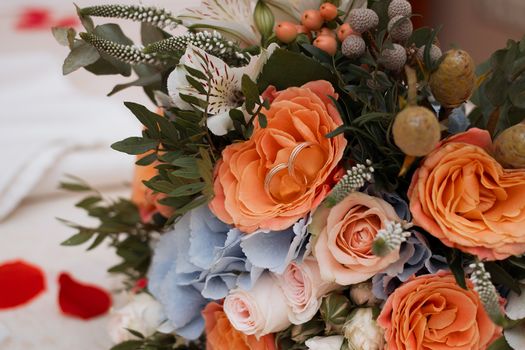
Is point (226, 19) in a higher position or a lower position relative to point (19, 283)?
higher

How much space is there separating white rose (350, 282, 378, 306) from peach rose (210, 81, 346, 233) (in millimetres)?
91

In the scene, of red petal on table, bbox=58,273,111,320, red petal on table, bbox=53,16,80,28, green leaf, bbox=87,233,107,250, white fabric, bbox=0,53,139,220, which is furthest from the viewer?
red petal on table, bbox=53,16,80,28

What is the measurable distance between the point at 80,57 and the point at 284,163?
24 cm

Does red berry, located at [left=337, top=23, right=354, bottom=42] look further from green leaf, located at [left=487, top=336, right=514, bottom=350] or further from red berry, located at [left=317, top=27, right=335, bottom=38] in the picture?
green leaf, located at [left=487, top=336, right=514, bottom=350]

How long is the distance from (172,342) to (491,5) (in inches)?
88.3

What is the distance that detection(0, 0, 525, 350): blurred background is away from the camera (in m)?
0.90

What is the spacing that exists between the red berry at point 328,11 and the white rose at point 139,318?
382mm

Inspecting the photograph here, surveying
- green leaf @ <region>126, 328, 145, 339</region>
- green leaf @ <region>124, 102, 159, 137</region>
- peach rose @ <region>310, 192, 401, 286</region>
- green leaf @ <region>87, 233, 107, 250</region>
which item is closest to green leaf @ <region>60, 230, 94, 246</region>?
green leaf @ <region>87, 233, 107, 250</region>

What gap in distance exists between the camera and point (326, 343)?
567 mm

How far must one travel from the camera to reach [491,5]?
2.52 metres

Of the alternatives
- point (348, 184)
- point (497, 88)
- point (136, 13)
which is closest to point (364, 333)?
point (348, 184)

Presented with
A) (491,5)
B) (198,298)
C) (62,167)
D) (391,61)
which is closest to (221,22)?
(391,61)

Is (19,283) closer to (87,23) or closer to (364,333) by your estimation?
(87,23)

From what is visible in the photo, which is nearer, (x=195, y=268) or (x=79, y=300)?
(x=195, y=268)
